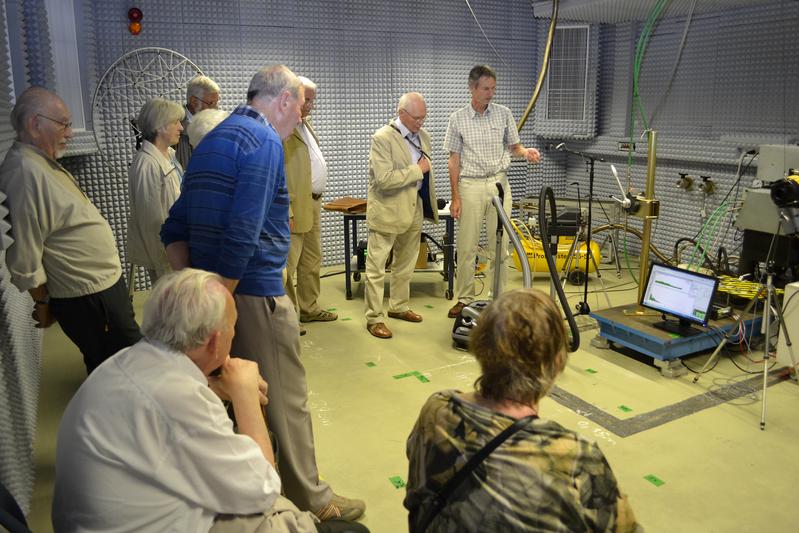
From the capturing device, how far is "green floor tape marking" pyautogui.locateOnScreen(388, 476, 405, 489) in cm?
293

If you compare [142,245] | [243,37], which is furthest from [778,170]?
[243,37]

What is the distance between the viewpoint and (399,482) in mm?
2955

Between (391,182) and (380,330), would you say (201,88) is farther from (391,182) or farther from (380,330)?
(380,330)

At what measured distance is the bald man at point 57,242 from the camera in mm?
2553

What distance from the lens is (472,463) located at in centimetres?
142

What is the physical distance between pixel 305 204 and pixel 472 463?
3159 millimetres

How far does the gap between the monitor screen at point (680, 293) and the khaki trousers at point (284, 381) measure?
263 centimetres

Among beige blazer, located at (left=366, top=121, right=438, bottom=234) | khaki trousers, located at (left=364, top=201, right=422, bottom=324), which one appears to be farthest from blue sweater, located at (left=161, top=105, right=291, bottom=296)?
khaki trousers, located at (left=364, top=201, right=422, bottom=324)

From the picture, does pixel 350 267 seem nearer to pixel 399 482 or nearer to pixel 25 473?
pixel 399 482

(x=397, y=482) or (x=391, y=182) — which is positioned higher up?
(x=391, y=182)

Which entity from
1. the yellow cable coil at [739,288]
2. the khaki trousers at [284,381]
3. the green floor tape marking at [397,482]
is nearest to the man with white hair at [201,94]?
the khaki trousers at [284,381]

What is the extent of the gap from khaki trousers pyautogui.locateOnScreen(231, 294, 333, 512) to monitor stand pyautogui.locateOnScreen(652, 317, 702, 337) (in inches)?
102

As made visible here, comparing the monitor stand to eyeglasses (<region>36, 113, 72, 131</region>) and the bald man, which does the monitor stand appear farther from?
eyeglasses (<region>36, 113, 72, 131</region>)

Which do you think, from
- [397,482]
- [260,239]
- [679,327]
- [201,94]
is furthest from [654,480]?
[201,94]
